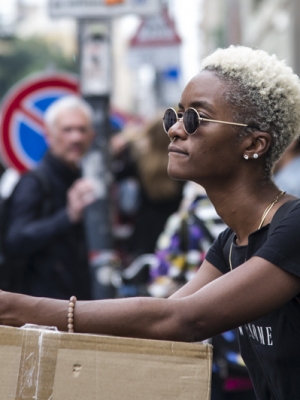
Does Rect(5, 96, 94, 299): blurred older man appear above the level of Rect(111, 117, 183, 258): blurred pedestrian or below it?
below

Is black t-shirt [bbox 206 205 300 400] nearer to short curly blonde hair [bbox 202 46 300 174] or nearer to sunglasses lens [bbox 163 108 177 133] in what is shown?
short curly blonde hair [bbox 202 46 300 174]

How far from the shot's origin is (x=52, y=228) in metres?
6.02

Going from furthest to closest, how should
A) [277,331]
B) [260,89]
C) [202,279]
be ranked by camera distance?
[202,279], [260,89], [277,331]

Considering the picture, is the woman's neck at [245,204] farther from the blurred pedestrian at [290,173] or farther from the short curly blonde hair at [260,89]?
the blurred pedestrian at [290,173]

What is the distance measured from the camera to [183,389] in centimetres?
222

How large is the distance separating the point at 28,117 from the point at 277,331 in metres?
6.12

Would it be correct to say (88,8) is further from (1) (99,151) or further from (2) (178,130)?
(2) (178,130)

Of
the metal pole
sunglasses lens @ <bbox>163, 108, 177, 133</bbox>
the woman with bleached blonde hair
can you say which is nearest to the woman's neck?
the woman with bleached blonde hair

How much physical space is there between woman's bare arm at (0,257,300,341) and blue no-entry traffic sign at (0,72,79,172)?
5.84 metres

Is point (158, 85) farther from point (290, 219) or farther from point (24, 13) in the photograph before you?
point (24, 13)

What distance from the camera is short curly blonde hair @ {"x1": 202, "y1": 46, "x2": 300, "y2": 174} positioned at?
2.77 meters

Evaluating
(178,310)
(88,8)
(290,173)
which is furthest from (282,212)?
(88,8)

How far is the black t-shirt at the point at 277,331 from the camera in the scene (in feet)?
→ 8.27

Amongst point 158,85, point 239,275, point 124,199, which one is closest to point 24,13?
point 158,85
